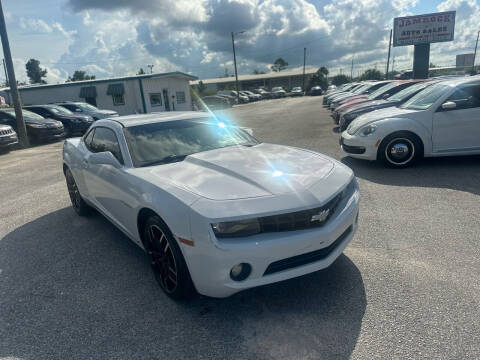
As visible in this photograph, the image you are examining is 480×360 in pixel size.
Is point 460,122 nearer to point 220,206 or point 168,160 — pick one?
point 168,160

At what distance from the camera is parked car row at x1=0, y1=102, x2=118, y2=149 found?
475 inches

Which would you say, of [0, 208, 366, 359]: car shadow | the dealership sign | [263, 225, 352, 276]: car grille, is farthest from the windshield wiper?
the dealership sign

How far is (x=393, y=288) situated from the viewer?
2.74 m

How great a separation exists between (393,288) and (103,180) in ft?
10.1

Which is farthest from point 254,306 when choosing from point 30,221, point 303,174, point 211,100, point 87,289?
point 211,100

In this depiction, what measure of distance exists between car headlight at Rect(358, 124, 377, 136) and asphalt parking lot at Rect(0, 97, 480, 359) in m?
2.37

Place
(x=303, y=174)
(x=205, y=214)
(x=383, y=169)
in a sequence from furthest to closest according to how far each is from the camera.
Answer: (x=383, y=169) → (x=303, y=174) → (x=205, y=214)

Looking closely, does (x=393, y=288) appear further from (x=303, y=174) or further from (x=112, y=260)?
(x=112, y=260)

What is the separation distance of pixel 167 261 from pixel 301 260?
1.10m

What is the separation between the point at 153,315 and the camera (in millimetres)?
2604

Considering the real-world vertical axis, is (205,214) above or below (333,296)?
above

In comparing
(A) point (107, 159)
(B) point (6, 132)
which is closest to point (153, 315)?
(A) point (107, 159)

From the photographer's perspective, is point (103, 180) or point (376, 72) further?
point (376, 72)

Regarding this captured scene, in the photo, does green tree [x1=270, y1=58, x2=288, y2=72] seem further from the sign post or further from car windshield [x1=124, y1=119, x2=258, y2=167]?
car windshield [x1=124, y1=119, x2=258, y2=167]
